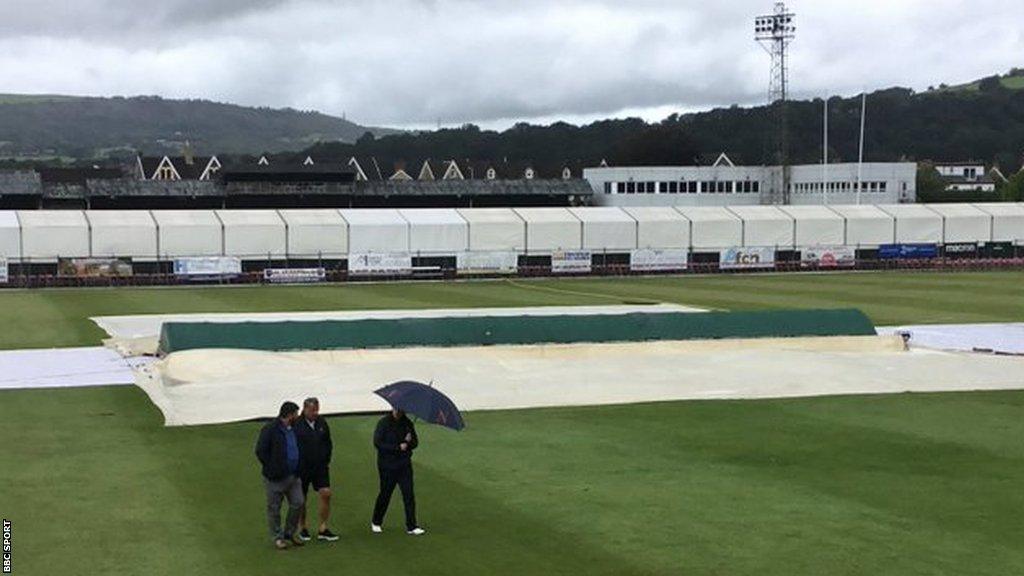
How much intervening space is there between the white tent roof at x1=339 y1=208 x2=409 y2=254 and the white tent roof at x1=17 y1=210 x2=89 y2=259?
52.6ft

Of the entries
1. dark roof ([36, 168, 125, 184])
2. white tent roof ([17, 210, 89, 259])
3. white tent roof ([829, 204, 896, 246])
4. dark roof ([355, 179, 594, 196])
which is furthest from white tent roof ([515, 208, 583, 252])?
dark roof ([36, 168, 125, 184])

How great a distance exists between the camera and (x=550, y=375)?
1081 inches

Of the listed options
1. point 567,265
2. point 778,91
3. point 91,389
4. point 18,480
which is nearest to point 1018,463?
point 18,480

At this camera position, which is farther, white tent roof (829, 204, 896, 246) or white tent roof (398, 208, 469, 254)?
white tent roof (829, 204, 896, 246)

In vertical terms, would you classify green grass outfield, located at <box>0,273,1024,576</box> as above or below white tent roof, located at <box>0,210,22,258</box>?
below

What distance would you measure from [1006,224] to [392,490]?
83197 millimetres

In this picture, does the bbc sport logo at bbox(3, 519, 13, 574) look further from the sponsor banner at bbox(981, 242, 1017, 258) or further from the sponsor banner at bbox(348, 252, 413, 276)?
the sponsor banner at bbox(981, 242, 1017, 258)

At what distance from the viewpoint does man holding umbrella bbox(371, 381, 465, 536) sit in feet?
43.2

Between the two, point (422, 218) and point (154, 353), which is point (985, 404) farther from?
point (422, 218)

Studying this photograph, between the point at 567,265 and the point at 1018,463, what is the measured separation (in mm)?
61339

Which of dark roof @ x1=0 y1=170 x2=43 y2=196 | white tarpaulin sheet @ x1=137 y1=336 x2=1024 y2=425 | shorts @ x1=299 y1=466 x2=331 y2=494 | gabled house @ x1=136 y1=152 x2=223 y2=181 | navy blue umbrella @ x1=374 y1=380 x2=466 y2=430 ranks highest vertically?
gabled house @ x1=136 y1=152 x2=223 y2=181

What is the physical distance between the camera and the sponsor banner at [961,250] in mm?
86875

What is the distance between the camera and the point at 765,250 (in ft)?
274

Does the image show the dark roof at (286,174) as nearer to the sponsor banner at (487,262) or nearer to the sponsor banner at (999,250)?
the sponsor banner at (487,262)
